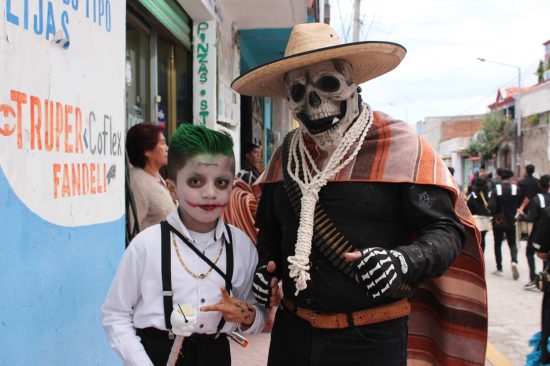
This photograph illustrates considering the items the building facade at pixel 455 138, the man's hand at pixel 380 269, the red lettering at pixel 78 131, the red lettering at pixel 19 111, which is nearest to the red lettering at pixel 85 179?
the red lettering at pixel 78 131

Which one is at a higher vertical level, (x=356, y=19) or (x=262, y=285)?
(x=356, y=19)

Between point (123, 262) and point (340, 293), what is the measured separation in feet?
2.68

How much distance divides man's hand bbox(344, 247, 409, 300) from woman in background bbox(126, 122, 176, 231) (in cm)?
226

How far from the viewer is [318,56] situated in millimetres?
2039

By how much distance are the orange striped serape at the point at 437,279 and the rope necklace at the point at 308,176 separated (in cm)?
4

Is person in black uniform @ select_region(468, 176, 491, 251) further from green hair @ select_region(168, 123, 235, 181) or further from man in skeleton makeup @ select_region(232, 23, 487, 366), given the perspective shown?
green hair @ select_region(168, 123, 235, 181)

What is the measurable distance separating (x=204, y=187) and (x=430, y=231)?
2.81ft

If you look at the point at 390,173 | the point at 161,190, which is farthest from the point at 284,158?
the point at 161,190

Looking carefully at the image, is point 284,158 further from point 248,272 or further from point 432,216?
point 432,216

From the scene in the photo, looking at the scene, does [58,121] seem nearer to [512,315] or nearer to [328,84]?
[328,84]

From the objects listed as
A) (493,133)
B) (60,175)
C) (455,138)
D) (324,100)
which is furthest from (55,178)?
(455,138)

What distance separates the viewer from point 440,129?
57.4 metres

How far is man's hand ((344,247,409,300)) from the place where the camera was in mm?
1777

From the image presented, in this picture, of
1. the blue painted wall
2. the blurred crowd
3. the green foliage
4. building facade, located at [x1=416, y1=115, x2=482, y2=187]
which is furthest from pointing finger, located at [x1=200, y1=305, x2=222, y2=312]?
building facade, located at [x1=416, y1=115, x2=482, y2=187]
